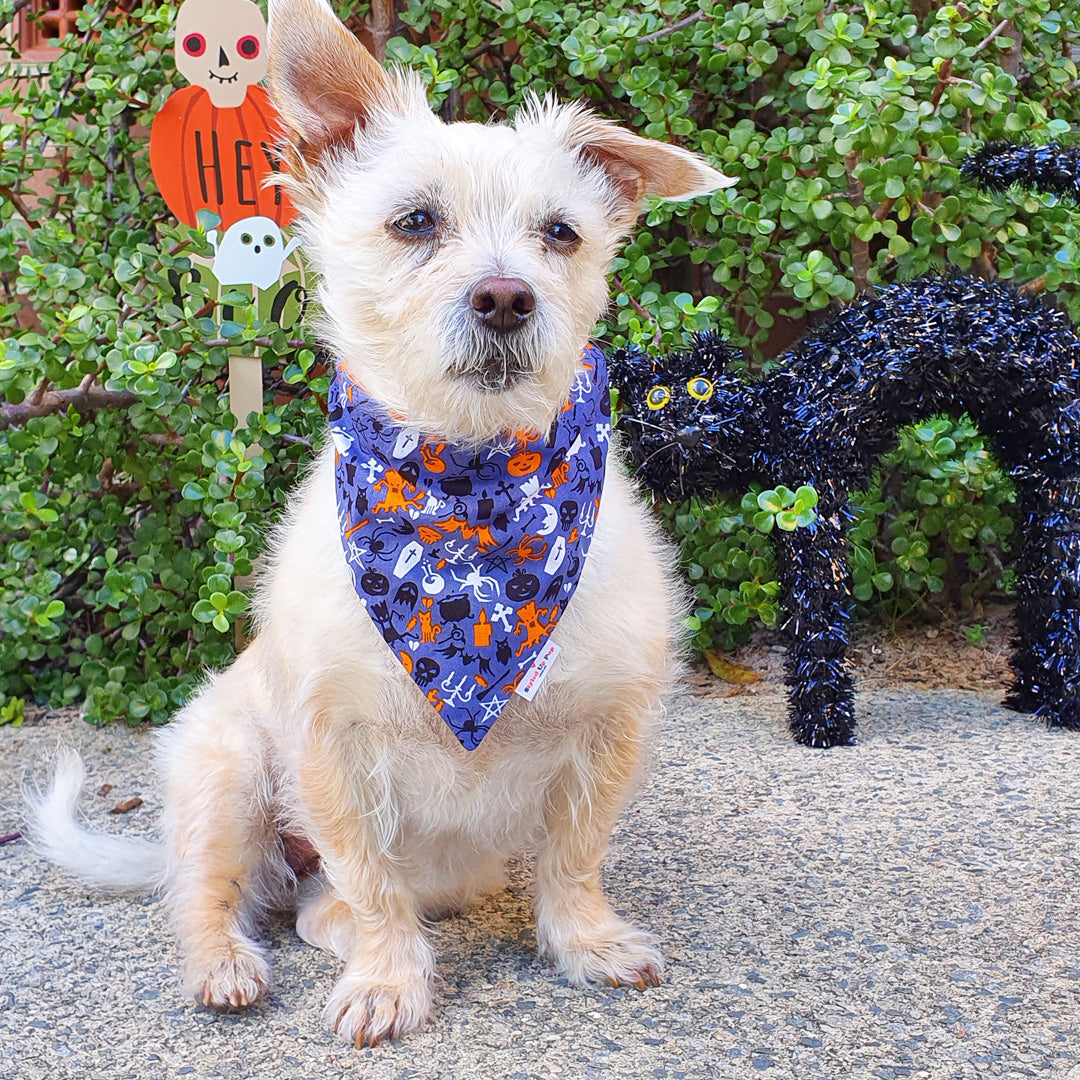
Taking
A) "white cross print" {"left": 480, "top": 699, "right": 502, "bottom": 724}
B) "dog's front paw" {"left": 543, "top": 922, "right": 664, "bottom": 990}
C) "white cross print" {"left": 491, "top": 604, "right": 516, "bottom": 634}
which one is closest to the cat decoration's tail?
"white cross print" {"left": 491, "top": 604, "right": 516, "bottom": 634}

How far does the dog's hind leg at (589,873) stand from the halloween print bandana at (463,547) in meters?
0.28

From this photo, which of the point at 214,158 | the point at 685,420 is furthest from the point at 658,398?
the point at 214,158

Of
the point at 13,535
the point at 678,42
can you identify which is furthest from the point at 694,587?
the point at 13,535

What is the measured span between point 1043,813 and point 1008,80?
2.29 meters

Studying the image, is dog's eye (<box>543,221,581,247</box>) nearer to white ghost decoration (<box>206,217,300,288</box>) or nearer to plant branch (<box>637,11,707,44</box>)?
white ghost decoration (<box>206,217,300,288</box>)

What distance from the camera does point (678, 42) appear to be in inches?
162

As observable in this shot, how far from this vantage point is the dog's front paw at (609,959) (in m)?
2.41

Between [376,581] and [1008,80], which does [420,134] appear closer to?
[376,581]

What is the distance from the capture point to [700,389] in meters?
3.67

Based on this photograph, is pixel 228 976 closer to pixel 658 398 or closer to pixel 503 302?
pixel 503 302

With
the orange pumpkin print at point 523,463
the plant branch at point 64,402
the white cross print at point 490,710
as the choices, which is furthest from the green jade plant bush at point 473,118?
the white cross print at point 490,710

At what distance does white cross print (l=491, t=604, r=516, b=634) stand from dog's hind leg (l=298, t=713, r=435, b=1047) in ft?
1.16

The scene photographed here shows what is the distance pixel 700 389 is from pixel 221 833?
1.99 meters

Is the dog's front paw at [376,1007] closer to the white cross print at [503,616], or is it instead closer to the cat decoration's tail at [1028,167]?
the white cross print at [503,616]
